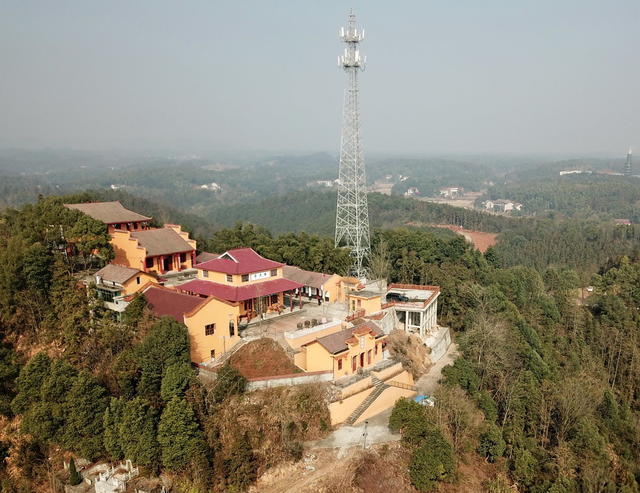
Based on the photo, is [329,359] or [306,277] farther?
[306,277]

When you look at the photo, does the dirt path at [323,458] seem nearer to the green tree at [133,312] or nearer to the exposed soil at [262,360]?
the exposed soil at [262,360]

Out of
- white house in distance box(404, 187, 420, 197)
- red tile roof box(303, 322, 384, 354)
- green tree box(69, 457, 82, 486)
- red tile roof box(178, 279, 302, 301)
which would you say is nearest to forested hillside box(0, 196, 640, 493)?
green tree box(69, 457, 82, 486)

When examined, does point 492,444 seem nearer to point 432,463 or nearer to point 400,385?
point 432,463

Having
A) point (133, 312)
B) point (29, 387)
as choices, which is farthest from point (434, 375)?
point (29, 387)

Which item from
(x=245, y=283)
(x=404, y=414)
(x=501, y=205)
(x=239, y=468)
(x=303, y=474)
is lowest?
(x=501, y=205)

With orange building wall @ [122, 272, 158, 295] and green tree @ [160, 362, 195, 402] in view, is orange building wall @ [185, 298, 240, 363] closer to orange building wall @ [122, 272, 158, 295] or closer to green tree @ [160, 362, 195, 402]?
green tree @ [160, 362, 195, 402]

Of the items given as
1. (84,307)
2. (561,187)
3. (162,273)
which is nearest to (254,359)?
(84,307)

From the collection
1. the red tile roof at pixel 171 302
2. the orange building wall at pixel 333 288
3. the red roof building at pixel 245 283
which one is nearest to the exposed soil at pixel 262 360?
the red tile roof at pixel 171 302

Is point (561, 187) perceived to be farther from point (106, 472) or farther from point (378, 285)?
point (106, 472)
